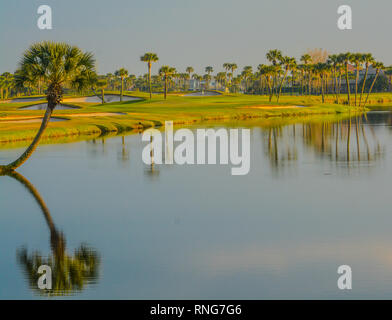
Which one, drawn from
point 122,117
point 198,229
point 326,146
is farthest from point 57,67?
point 122,117

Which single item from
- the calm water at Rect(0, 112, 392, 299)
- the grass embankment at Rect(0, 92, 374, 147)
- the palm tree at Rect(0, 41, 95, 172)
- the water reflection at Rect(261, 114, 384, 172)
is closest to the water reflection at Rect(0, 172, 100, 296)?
the calm water at Rect(0, 112, 392, 299)

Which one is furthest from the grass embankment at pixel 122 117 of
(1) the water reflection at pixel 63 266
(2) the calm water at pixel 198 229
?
(1) the water reflection at pixel 63 266

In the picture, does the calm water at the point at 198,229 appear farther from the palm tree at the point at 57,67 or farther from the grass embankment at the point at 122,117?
the grass embankment at the point at 122,117

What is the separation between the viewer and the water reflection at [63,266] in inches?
645

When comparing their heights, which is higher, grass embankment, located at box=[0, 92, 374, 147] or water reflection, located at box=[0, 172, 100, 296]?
grass embankment, located at box=[0, 92, 374, 147]

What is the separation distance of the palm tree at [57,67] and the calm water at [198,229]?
17.5 ft

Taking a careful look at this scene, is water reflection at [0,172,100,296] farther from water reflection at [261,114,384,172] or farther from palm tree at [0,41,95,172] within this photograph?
water reflection at [261,114,384,172]

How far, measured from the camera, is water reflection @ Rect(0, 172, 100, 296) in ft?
53.7

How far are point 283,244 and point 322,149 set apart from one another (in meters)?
32.5

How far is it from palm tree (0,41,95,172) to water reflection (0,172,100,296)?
14941 mm

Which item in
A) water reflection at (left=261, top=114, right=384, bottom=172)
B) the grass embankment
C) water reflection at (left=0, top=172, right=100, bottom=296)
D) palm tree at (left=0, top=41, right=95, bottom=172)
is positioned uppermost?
palm tree at (left=0, top=41, right=95, bottom=172)

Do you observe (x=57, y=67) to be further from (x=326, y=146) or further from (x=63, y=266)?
(x=326, y=146)
